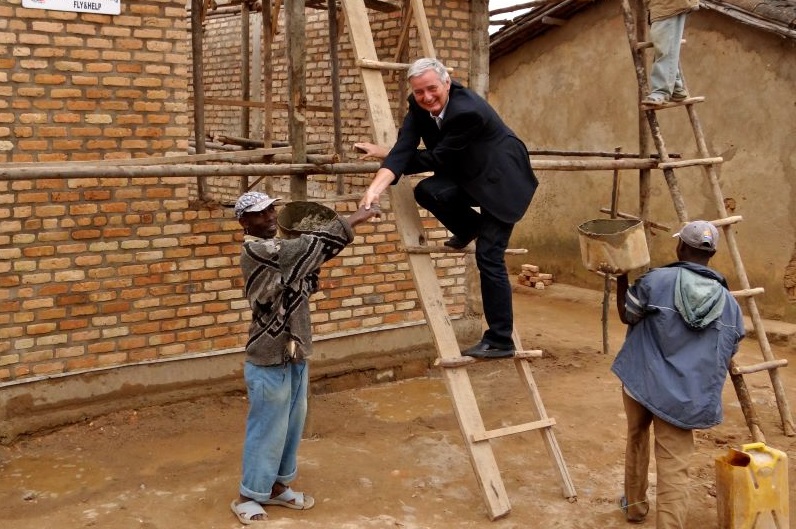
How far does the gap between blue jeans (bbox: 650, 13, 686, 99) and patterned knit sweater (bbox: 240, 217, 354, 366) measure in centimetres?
282

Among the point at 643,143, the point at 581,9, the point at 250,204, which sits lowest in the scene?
the point at 250,204

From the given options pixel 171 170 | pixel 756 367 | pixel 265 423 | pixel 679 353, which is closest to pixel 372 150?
pixel 171 170

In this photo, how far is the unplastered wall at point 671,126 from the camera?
8.42m

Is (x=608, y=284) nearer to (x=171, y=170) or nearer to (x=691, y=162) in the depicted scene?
(x=691, y=162)

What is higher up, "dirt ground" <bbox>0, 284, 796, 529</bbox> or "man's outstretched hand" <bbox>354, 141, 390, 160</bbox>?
"man's outstretched hand" <bbox>354, 141, 390, 160</bbox>

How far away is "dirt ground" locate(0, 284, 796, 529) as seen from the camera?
426cm

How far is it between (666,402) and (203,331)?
3319mm

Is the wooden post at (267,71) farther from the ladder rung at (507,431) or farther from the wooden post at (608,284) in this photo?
the ladder rung at (507,431)

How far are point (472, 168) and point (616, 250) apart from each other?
0.83 meters

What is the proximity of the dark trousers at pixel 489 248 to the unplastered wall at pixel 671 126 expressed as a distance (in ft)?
17.9

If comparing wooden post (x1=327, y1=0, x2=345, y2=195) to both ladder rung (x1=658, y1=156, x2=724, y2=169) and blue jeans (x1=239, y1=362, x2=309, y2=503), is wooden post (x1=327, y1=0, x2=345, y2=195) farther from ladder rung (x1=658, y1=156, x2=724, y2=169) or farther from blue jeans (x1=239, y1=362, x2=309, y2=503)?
blue jeans (x1=239, y1=362, x2=309, y2=503)

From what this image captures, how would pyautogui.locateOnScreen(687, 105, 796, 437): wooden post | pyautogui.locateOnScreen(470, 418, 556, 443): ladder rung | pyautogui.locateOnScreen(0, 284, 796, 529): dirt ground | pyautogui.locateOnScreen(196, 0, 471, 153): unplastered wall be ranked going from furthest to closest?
pyautogui.locateOnScreen(196, 0, 471, 153): unplastered wall < pyautogui.locateOnScreen(687, 105, 796, 437): wooden post < pyautogui.locateOnScreen(0, 284, 796, 529): dirt ground < pyautogui.locateOnScreen(470, 418, 556, 443): ladder rung

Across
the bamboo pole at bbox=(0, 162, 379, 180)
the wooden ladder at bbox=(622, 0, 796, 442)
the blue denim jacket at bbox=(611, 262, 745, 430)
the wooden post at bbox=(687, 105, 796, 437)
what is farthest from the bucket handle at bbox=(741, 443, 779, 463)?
the bamboo pole at bbox=(0, 162, 379, 180)

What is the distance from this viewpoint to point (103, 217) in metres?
5.28
